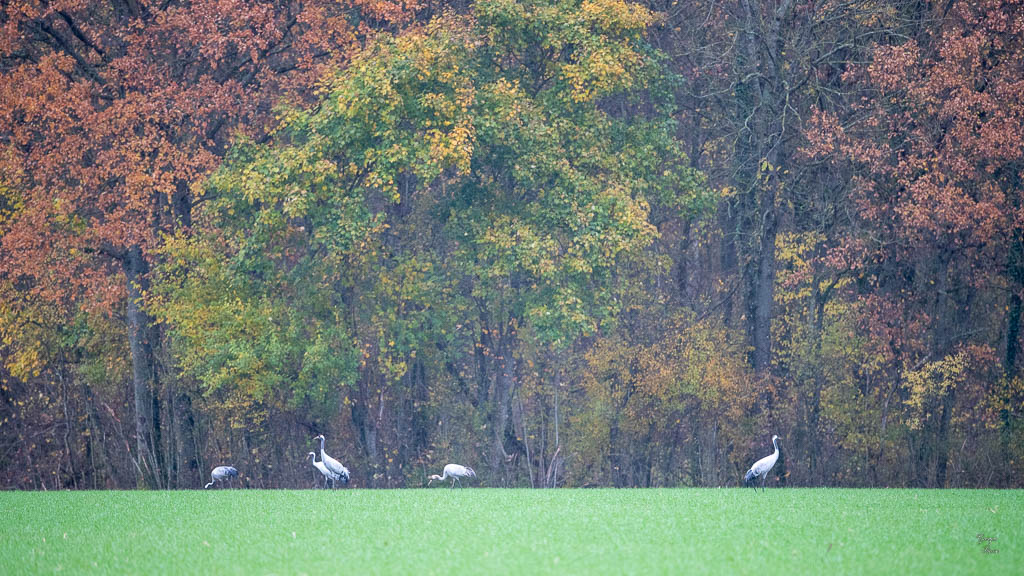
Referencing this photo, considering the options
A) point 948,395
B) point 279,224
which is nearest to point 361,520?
point 279,224

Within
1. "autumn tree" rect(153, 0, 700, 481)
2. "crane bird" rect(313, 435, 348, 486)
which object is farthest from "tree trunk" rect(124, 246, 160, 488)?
"crane bird" rect(313, 435, 348, 486)

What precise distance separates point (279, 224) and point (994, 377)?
15056 mm

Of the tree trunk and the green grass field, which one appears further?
the tree trunk

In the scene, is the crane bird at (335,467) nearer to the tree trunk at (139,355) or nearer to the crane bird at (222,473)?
the crane bird at (222,473)

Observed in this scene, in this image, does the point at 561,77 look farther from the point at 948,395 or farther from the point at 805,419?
the point at 948,395

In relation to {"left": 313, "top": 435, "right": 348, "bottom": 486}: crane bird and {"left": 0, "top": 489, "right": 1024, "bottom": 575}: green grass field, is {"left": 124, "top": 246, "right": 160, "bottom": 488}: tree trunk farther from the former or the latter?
{"left": 0, "top": 489, "right": 1024, "bottom": 575}: green grass field

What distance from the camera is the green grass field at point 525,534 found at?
34.6 feet

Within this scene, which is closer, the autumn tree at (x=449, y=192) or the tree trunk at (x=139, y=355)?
the autumn tree at (x=449, y=192)

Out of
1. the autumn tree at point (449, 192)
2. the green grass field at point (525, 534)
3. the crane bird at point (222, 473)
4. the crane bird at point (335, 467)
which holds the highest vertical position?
the autumn tree at point (449, 192)

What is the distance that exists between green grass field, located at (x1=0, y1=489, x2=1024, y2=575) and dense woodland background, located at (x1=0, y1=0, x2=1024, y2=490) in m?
5.50

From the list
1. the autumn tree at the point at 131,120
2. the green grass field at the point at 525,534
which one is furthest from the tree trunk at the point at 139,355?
the green grass field at the point at 525,534

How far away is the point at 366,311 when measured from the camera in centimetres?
2566

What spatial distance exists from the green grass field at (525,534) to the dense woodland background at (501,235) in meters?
5.50

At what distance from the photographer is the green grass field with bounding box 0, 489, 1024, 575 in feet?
34.6
